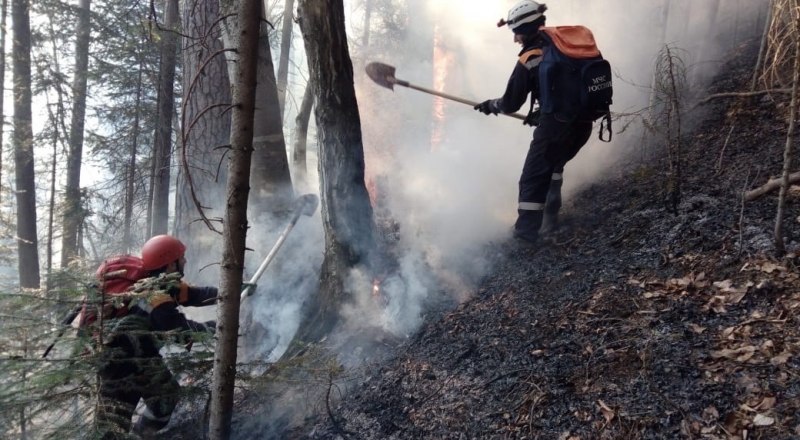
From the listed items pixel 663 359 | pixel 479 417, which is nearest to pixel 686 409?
pixel 663 359

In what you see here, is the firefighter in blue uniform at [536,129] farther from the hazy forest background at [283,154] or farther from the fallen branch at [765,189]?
the fallen branch at [765,189]

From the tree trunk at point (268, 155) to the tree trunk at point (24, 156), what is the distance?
29.7 feet

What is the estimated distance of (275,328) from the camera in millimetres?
6293

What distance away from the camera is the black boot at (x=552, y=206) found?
568 cm

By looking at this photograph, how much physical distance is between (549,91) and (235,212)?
335 cm

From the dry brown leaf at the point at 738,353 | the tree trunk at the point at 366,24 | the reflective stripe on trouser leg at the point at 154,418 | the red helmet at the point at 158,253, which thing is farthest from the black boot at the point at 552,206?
the tree trunk at the point at 366,24

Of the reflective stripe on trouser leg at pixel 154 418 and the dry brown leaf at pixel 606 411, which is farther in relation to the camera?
the reflective stripe on trouser leg at pixel 154 418

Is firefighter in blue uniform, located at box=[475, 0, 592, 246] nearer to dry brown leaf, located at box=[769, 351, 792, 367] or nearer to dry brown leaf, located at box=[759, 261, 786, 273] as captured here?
dry brown leaf, located at box=[759, 261, 786, 273]

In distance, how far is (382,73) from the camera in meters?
6.52

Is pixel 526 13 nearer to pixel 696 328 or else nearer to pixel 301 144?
pixel 696 328

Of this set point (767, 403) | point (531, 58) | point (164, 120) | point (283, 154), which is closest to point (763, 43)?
point (531, 58)

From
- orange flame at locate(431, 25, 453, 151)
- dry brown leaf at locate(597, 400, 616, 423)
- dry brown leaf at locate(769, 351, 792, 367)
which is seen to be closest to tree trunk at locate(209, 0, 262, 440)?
dry brown leaf at locate(597, 400, 616, 423)

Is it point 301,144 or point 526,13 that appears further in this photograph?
point 301,144

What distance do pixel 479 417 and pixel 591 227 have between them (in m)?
2.79
